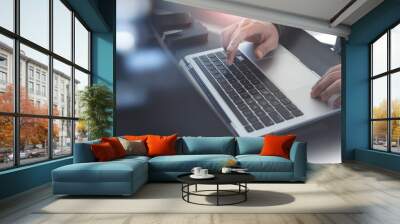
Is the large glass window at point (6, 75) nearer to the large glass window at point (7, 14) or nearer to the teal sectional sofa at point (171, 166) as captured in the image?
the large glass window at point (7, 14)

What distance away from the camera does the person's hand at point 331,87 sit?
9.56 m

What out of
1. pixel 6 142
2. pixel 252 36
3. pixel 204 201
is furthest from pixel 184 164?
pixel 252 36

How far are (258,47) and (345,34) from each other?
2.15 meters

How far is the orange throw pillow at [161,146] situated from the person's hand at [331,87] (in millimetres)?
4510

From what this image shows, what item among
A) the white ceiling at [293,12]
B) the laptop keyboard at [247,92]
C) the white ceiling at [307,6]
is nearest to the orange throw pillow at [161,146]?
the laptop keyboard at [247,92]

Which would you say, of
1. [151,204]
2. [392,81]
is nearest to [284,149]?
[151,204]

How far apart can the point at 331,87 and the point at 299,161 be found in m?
4.27

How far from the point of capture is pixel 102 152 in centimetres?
565

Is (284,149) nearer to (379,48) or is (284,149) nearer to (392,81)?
(392,81)

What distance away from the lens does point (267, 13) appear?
8.90 metres

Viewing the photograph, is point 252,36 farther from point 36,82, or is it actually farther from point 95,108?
point 36,82

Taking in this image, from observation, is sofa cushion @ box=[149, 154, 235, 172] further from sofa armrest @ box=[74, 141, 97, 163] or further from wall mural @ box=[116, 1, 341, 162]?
wall mural @ box=[116, 1, 341, 162]

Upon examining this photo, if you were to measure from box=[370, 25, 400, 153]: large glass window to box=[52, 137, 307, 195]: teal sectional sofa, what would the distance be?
3.26 m

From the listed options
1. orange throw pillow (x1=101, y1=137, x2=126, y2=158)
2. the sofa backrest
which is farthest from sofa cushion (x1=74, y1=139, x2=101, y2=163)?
the sofa backrest
